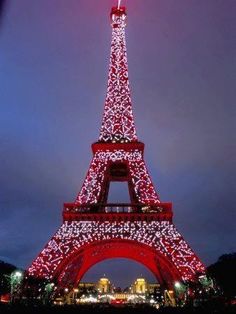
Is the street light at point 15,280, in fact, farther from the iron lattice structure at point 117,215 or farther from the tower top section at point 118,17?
the tower top section at point 118,17

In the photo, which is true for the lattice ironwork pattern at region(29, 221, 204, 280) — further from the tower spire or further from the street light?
the tower spire

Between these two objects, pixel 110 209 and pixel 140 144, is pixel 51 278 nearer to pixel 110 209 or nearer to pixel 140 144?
pixel 110 209

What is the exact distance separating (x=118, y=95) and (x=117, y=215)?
12058mm

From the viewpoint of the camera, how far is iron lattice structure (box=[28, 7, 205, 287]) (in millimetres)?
34562

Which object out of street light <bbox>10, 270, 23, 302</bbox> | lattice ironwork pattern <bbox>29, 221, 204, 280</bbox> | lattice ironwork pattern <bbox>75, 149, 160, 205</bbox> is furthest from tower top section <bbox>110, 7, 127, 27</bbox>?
street light <bbox>10, 270, 23, 302</bbox>

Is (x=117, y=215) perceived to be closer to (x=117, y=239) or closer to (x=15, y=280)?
(x=117, y=239)

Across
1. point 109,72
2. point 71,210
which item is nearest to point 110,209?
point 71,210

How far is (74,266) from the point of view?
4312cm

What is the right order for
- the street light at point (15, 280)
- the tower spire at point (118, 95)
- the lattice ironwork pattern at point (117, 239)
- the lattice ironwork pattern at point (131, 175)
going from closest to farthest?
the street light at point (15, 280) → the lattice ironwork pattern at point (117, 239) → the lattice ironwork pattern at point (131, 175) → the tower spire at point (118, 95)

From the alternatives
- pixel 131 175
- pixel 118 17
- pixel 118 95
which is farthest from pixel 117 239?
pixel 118 17

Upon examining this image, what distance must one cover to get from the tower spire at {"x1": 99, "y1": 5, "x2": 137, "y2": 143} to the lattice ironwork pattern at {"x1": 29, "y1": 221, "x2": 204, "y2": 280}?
27.1 feet

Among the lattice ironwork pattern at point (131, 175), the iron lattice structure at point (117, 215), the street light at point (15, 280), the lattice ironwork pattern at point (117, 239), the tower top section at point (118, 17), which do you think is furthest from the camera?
the tower top section at point (118, 17)

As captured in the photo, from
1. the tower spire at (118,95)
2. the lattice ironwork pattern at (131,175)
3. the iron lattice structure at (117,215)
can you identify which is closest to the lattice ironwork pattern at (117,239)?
the iron lattice structure at (117,215)

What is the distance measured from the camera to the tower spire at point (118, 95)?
136ft
